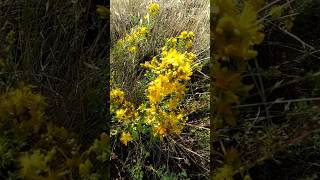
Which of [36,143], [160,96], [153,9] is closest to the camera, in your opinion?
[36,143]

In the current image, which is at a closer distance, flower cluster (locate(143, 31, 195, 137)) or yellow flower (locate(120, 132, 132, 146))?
flower cluster (locate(143, 31, 195, 137))

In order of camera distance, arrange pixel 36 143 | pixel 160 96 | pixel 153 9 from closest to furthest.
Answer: pixel 36 143, pixel 160 96, pixel 153 9

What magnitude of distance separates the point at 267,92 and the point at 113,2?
2.33 feet

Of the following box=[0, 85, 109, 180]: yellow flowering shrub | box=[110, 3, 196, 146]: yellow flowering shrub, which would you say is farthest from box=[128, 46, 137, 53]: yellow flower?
box=[0, 85, 109, 180]: yellow flowering shrub

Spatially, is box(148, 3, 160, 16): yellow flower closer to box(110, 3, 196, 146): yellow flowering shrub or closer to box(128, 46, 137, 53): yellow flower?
box(110, 3, 196, 146): yellow flowering shrub

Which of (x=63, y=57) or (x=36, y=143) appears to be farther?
(x=63, y=57)

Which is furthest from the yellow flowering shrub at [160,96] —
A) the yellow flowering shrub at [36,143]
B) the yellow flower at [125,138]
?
the yellow flowering shrub at [36,143]

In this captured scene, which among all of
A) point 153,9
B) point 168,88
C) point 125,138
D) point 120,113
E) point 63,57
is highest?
point 153,9

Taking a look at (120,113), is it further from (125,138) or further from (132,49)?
(132,49)

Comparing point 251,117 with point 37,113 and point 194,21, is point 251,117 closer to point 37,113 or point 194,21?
Answer: point 194,21

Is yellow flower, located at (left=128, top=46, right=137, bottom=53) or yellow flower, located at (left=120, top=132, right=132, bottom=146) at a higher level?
yellow flower, located at (left=128, top=46, right=137, bottom=53)

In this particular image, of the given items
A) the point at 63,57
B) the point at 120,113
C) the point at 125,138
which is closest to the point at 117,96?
the point at 120,113

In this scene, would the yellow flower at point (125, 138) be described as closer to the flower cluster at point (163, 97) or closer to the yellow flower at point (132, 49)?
the flower cluster at point (163, 97)

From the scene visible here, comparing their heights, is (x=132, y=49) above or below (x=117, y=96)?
above
